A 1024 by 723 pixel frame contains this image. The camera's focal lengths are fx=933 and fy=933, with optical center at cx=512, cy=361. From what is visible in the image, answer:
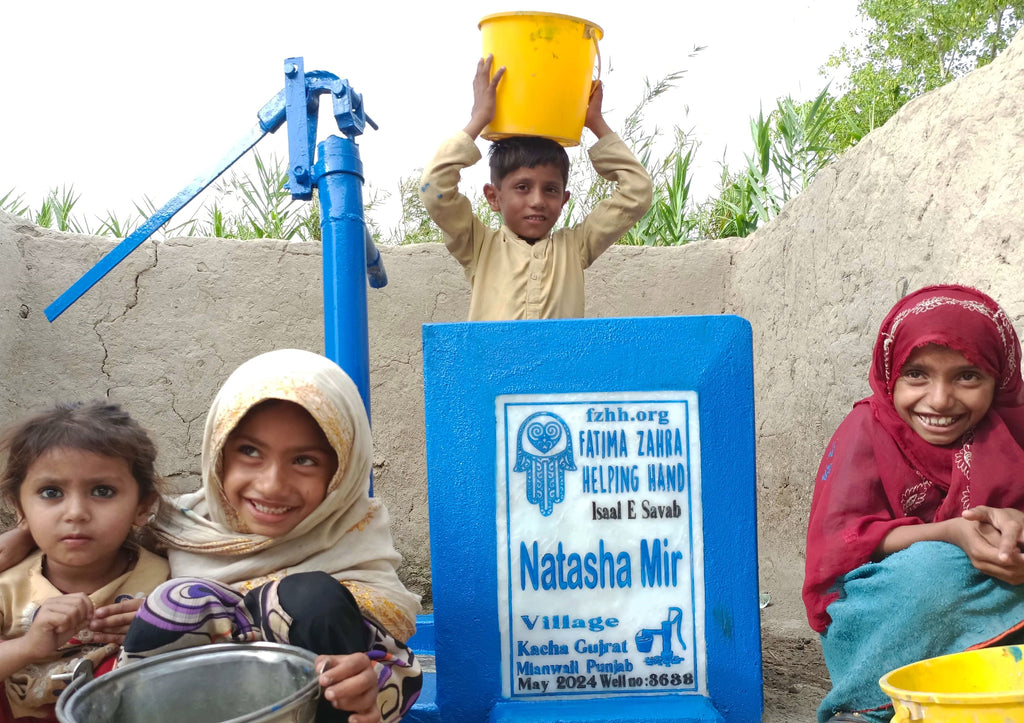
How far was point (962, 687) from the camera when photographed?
4.98 ft

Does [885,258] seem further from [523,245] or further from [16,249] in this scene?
[16,249]

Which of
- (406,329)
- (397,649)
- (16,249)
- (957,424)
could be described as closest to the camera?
(397,649)

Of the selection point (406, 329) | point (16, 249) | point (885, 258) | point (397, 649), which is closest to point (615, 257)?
point (406, 329)

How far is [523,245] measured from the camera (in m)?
2.97

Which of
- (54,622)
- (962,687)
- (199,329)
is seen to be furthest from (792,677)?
(199,329)

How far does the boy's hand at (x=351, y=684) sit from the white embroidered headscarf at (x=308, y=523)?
267 millimetres

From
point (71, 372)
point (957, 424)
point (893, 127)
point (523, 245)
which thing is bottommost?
point (957, 424)

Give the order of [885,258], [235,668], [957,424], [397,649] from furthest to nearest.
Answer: [885,258] < [957,424] < [397,649] < [235,668]

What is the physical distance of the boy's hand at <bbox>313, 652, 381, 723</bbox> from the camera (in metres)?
1.29

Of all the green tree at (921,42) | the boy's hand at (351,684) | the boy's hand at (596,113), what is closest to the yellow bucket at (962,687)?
the boy's hand at (351,684)

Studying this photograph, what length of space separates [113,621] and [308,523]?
0.36 metres

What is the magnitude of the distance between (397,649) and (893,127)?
226 cm

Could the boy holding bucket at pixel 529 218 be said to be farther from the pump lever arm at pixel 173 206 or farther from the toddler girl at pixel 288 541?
the toddler girl at pixel 288 541

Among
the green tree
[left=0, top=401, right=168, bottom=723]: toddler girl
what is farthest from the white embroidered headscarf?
the green tree
